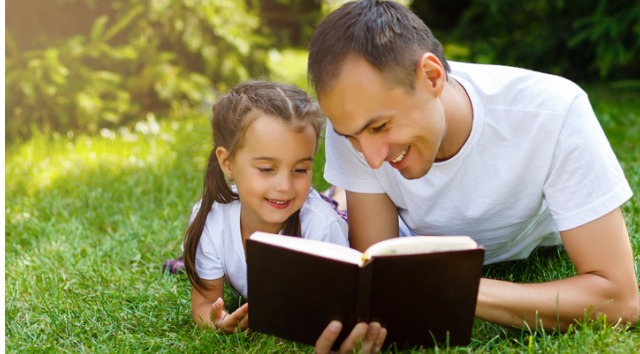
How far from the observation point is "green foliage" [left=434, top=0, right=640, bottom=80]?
642cm

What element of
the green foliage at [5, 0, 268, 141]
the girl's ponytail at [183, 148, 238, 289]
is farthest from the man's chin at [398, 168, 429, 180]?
the green foliage at [5, 0, 268, 141]

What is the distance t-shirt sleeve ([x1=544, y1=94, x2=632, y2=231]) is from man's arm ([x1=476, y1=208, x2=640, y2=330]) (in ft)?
0.15

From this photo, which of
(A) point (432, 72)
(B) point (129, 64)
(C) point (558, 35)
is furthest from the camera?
(C) point (558, 35)

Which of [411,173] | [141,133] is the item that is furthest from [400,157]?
[141,133]

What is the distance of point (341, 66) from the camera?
2430 mm

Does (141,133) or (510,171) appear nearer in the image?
(510,171)

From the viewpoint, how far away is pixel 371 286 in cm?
235

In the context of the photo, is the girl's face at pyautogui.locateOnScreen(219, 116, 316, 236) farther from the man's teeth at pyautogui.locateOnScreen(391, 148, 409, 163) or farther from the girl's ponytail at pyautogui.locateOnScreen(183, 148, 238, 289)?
the man's teeth at pyautogui.locateOnScreen(391, 148, 409, 163)

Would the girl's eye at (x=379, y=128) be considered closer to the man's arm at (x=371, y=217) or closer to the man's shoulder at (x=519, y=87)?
the man's shoulder at (x=519, y=87)

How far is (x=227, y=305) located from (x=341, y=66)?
51.8 inches

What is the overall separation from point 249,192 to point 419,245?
0.89 metres

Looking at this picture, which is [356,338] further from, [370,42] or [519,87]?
[519,87]

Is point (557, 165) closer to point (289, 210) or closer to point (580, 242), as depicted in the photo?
point (580, 242)

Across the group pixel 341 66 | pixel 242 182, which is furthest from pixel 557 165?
pixel 242 182
